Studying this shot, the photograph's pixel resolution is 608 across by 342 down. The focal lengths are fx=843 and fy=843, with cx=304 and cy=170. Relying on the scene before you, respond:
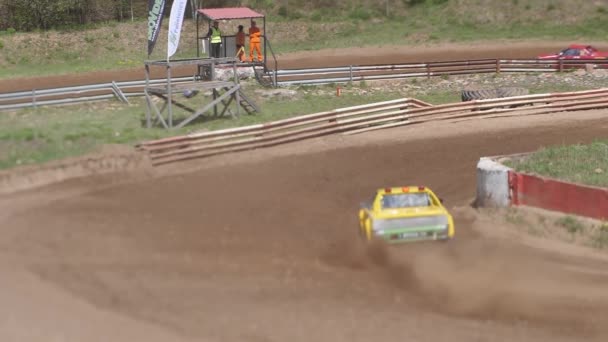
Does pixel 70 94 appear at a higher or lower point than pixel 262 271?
higher

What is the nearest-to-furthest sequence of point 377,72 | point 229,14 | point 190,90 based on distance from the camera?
point 190,90
point 229,14
point 377,72

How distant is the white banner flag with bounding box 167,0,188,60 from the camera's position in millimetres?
23078

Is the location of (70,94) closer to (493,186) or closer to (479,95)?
(479,95)

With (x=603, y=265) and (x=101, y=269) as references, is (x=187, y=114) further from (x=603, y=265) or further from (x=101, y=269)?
(x=603, y=265)

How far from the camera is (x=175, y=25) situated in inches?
913

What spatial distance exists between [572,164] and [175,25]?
11.2 meters

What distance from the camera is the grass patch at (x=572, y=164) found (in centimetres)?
1772

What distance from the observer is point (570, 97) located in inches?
1080

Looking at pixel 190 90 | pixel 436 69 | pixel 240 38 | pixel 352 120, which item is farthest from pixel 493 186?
pixel 436 69

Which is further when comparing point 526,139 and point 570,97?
point 570,97

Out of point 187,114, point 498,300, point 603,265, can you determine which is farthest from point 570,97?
point 498,300

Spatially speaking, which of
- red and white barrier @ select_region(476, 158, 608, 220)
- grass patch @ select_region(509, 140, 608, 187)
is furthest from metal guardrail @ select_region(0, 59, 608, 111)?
red and white barrier @ select_region(476, 158, 608, 220)

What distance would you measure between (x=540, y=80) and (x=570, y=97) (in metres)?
5.81

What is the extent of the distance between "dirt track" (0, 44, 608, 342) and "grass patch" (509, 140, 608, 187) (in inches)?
58.8
